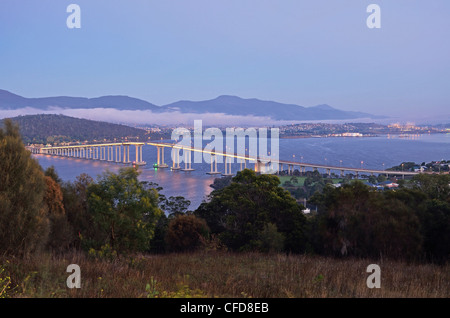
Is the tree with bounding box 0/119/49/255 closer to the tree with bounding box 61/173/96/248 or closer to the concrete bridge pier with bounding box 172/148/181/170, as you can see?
the tree with bounding box 61/173/96/248

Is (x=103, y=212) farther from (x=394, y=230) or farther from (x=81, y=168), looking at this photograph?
(x=81, y=168)

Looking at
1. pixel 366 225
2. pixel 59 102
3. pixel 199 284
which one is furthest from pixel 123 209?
pixel 59 102

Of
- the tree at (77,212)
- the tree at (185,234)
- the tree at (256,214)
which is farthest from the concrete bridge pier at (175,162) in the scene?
the tree at (185,234)

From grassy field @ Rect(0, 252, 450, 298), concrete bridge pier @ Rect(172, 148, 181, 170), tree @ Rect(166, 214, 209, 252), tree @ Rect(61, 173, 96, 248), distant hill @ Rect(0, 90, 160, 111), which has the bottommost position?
concrete bridge pier @ Rect(172, 148, 181, 170)

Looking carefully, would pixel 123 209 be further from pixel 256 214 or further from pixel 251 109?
pixel 251 109

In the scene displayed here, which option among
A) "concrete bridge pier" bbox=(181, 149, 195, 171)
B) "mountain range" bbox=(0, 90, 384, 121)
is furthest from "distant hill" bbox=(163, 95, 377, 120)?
"concrete bridge pier" bbox=(181, 149, 195, 171)

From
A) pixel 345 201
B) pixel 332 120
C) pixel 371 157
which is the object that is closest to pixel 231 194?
pixel 345 201

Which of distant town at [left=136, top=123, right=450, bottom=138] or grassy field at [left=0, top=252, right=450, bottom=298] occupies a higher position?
distant town at [left=136, top=123, right=450, bottom=138]
